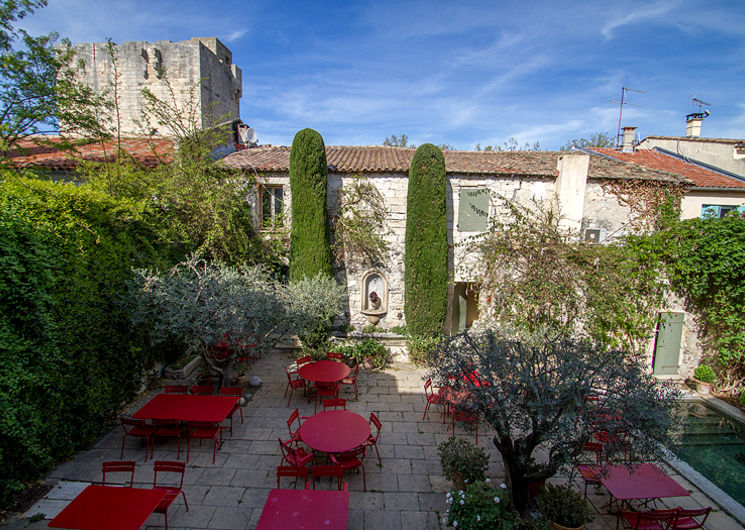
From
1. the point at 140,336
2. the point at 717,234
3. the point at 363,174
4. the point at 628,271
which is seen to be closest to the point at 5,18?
the point at 140,336

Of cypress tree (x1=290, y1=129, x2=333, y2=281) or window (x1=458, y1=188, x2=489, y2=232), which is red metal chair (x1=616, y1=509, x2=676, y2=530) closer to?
window (x1=458, y1=188, x2=489, y2=232)

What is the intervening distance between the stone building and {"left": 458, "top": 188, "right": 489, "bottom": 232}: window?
35 millimetres

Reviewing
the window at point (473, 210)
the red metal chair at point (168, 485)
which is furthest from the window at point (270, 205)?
the red metal chair at point (168, 485)

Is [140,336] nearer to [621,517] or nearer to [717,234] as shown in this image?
[621,517]

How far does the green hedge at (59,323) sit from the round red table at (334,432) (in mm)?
4166

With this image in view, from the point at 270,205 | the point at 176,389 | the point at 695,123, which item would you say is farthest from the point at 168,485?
the point at 695,123

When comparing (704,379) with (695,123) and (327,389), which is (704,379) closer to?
(327,389)

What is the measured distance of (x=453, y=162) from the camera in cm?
1337

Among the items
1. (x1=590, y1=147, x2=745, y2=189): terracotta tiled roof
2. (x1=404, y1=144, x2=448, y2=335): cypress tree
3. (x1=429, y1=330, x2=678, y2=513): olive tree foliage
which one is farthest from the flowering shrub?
(x1=590, y1=147, x2=745, y2=189): terracotta tiled roof

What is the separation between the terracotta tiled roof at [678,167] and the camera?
12695mm

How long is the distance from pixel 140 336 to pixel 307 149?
7513 millimetres

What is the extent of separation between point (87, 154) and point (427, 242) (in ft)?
42.1

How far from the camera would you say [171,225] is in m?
9.95

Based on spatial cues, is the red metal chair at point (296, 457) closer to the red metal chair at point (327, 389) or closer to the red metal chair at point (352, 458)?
the red metal chair at point (352, 458)
